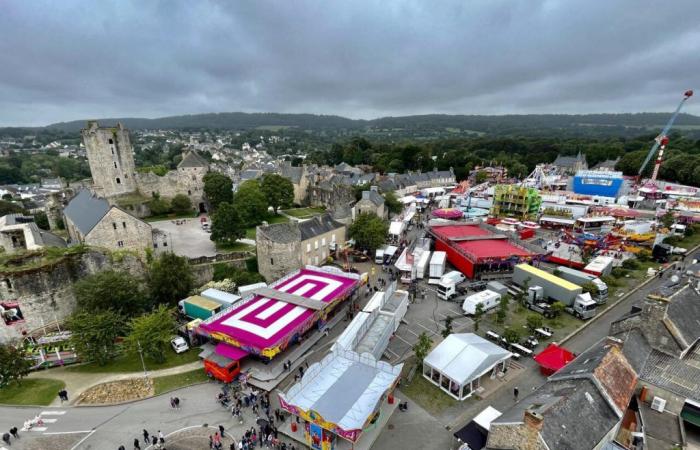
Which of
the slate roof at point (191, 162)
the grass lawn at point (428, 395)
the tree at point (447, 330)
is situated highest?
the slate roof at point (191, 162)

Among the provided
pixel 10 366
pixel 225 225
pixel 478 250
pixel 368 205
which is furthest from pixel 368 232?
pixel 10 366

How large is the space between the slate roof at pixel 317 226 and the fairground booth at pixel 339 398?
69.0ft

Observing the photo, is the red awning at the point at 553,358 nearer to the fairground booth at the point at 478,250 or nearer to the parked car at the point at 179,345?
the fairground booth at the point at 478,250

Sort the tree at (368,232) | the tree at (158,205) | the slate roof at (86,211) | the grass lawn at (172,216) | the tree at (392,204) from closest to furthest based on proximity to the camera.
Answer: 1. the slate roof at (86,211)
2. the tree at (368,232)
3. the grass lawn at (172,216)
4. the tree at (158,205)
5. the tree at (392,204)

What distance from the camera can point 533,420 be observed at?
1309 centimetres

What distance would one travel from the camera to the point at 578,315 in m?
30.0

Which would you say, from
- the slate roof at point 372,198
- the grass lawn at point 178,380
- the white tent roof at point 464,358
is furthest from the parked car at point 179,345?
Result: the slate roof at point 372,198

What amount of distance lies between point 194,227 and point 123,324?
28.6 meters

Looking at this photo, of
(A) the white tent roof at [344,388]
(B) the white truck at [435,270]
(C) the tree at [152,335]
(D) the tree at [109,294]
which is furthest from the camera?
(B) the white truck at [435,270]

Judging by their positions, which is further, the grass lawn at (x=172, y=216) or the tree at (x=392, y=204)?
the tree at (x=392, y=204)

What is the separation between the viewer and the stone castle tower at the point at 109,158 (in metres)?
50.9

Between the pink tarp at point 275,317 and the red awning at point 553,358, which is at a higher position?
the pink tarp at point 275,317

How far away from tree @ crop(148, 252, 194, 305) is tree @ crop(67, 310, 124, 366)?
5808mm

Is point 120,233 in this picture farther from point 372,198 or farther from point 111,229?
point 372,198
